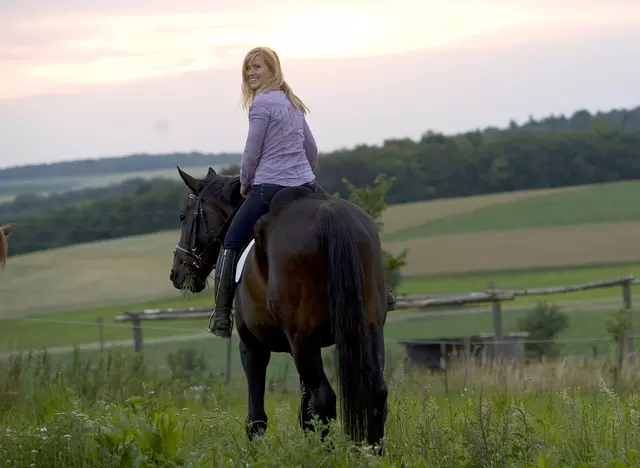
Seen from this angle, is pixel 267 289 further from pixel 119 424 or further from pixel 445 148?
pixel 445 148

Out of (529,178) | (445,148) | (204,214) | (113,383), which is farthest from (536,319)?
(529,178)

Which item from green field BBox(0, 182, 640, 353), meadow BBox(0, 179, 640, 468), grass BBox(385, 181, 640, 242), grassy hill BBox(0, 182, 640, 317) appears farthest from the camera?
grass BBox(385, 181, 640, 242)

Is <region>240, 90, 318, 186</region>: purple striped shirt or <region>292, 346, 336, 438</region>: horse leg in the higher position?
<region>240, 90, 318, 186</region>: purple striped shirt

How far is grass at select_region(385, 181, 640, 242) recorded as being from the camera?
52.8 metres

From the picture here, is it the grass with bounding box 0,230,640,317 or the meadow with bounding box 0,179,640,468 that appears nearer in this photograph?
the meadow with bounding box 0,179,640,468

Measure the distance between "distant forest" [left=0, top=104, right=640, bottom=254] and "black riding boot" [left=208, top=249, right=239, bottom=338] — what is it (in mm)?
35681

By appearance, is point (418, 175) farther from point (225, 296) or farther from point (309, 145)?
point (225, 296)

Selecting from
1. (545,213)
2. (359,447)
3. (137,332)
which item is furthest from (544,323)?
(545,213)

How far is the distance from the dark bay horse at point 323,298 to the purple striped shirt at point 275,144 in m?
0.27

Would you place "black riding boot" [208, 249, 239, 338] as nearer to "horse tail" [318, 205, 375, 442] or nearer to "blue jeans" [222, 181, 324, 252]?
"blue jeans" [222, 181, 324, 252]

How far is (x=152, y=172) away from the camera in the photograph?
2840 inches

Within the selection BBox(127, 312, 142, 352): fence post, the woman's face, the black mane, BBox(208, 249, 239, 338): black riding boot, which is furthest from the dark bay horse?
BBox(127, 312, 142, 352): fence post

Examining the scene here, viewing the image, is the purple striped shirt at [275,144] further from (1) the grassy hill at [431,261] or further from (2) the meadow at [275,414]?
(1) the grassy hill at [431,261]

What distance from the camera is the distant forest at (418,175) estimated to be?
156ft
